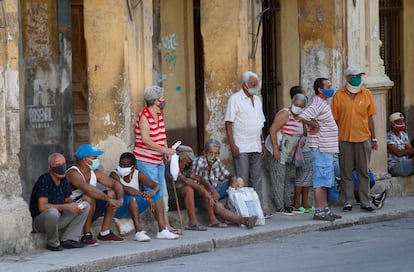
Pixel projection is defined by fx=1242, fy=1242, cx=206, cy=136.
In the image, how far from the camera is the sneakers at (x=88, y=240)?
43.0ft

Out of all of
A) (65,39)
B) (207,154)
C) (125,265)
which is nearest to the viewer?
(125,265)

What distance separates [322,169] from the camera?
15250 millimetres

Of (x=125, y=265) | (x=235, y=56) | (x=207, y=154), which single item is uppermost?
(x=235, y=56)

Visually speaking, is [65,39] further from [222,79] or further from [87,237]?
[87,237]

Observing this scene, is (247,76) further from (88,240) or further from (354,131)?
(88,240)

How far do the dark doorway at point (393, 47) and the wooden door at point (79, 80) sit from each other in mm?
6399

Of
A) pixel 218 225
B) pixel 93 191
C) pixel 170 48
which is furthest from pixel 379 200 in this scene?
pixel 93 191


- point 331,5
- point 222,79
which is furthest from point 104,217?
point 331,5

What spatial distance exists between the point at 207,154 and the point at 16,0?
3256 millimetres

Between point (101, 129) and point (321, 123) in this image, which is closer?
point (101, 129)

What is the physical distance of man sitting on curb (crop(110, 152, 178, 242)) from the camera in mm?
13594

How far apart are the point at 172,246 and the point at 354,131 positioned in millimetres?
3797

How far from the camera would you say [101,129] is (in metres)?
14.1

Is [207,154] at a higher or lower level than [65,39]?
lower
